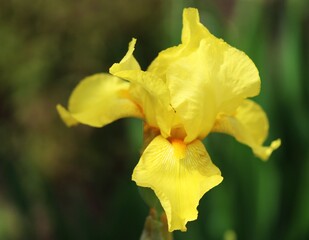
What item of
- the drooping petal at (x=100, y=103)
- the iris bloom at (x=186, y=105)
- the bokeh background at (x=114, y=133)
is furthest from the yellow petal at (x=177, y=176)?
the bokeh background at (x=114, y=133)

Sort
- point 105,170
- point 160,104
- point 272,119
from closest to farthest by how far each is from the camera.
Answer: point 160,104, point 272,119, point 105,170

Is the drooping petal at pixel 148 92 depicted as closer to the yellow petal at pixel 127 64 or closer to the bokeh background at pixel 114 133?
the yellow petal at pixel 127 64

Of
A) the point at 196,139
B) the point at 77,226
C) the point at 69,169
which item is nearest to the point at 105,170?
the point at 69,169

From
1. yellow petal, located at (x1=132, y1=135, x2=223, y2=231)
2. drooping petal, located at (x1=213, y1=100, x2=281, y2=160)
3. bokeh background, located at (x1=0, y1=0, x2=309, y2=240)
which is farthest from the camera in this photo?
bokeh background, located at (x1=0, y1=0, x2=309, y2=240)

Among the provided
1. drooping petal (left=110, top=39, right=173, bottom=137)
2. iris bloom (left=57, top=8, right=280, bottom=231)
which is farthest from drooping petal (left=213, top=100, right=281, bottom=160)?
drooping petal (left=110, top=39, right=173, bottom=137)

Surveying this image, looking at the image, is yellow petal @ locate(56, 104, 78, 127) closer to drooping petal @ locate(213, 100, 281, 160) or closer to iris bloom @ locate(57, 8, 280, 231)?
iris bloom @ locate(57, 8, 280, 231)

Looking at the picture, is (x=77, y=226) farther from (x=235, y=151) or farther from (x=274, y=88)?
(x=274, y=88)
